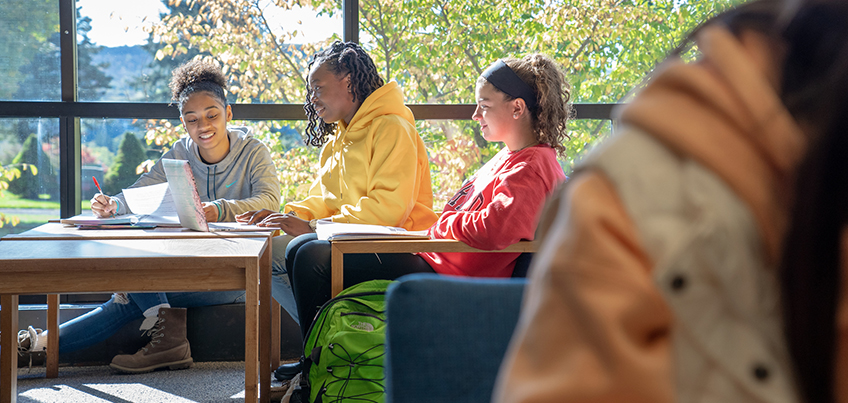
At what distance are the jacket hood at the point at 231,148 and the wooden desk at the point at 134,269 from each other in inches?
36.8

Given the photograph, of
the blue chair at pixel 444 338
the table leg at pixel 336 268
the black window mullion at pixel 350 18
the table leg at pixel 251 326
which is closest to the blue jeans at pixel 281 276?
the table leg at pixel 336 268

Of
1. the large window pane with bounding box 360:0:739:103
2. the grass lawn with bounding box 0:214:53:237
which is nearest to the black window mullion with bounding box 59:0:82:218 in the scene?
the grass lawn with bounding box 0:214:53:237

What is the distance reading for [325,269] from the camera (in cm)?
181

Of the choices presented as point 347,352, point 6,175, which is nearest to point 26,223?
point 6,175

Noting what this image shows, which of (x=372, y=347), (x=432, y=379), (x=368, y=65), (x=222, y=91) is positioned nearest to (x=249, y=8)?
(x=222, y=91)

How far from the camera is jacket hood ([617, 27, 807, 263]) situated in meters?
0.35

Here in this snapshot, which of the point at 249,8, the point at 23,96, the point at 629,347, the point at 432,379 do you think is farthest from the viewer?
the point at 249,8

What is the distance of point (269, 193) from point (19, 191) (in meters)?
1.35

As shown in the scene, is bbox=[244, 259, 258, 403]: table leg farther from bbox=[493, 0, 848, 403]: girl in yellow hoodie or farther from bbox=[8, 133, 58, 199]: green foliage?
bbox=[8, 133, 58, 199]: green foliage

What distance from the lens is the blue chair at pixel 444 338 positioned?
0.72 m

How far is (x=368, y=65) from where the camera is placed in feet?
Answer: 7.91

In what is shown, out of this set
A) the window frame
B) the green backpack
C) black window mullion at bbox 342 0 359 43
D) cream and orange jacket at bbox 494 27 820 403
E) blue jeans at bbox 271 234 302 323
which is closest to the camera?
cream and orange jacket at bbox 494 27 820 403

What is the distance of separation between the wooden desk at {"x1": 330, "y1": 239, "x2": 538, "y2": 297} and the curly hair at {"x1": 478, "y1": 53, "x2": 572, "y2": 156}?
18.0 inches

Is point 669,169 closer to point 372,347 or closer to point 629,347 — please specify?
point 629,347
